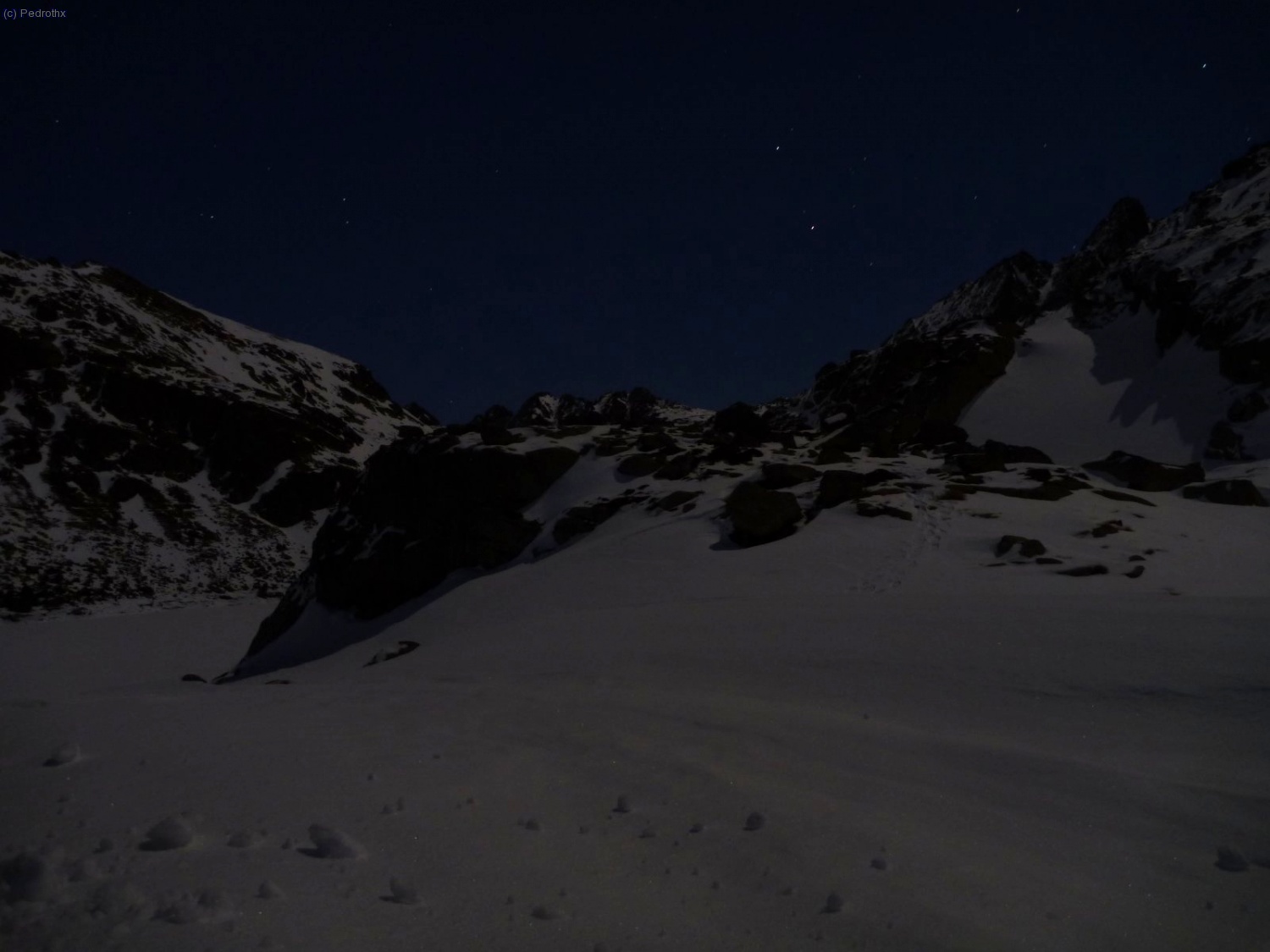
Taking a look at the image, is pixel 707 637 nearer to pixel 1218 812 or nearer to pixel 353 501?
pixel 1218 812

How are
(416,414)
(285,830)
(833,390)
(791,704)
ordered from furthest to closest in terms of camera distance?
(416,414)
(833,390)
(791,704)
(285,830)

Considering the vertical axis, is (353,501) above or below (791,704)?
above

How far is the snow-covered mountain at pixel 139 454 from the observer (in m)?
44.1

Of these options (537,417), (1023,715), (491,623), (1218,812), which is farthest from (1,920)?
(537,417)

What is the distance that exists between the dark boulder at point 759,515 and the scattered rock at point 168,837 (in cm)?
1590

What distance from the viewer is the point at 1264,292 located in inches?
1556

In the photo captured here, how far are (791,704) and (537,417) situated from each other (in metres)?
124

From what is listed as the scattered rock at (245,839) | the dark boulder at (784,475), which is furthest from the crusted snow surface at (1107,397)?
the scattered rock at (245,839)

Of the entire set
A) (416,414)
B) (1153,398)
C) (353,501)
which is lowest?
(353,501)

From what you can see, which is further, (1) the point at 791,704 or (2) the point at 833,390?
(2) the point at 833,390

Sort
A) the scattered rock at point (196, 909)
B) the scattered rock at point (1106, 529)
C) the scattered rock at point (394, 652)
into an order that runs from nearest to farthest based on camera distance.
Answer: the scattered rock at point (196, 909)
the scattered rock at point (394, 652)
the scattered rock at point (1106, 529)

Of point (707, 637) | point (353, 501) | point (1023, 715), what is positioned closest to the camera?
point (1023, 715)

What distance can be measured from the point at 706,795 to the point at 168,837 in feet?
9.92

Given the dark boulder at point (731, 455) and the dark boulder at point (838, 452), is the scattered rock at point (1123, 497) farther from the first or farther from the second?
the dark boulder at point (731, 455)
